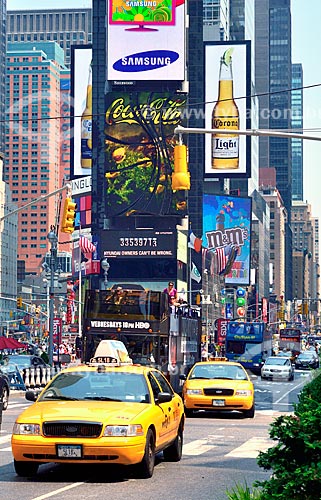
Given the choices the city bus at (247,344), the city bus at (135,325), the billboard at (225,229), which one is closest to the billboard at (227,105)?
the billboard at (225,229)

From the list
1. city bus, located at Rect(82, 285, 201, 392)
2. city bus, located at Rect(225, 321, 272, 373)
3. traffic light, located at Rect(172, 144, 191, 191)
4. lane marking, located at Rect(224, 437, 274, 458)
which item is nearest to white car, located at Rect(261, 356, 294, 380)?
city bus, located at Rect(225, 321, 272, 373)

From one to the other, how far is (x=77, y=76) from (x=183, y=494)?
145 metres

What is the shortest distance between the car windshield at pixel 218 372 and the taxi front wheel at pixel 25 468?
45.6 ft

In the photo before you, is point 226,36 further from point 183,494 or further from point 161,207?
point 183,494

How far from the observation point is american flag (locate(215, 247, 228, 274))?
159 metres

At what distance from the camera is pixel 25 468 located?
13.1 metres

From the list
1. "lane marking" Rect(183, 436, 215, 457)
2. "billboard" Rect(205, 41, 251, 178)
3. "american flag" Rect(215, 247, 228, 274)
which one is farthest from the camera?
"american flag" Rect(215, 247, 228, 274)

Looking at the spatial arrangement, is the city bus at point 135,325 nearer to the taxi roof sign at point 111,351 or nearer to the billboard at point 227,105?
the taxi roof sign at point 111,351

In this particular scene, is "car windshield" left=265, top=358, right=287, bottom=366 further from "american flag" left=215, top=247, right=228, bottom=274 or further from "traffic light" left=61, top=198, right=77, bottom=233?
"american flag" left=215, top=247, right=228, bottom=274

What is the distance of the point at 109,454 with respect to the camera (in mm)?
12516

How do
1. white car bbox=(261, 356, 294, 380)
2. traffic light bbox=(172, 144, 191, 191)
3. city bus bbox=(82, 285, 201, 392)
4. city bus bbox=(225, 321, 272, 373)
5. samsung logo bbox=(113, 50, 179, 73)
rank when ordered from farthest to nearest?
samsung logo bbox=(113, 50, 179, 73)
city bus bbox=(225, 321, 272, 373)
white car bbox=(261, 356, 294, 380)
city bus bbox=(82, 285, 201, 392)
traffic light bbox=(172, 144, 191, 191)

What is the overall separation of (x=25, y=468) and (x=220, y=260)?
147193 mm

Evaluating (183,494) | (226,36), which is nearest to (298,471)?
(183,494)

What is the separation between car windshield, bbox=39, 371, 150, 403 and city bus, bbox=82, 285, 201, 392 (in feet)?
50.4
